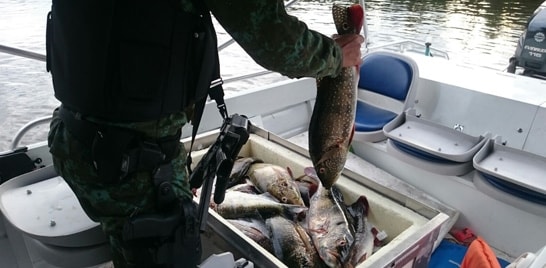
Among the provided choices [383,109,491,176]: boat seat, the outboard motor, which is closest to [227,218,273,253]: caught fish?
[383,109,491,176]: boat seat

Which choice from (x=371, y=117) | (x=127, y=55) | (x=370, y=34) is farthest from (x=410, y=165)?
(x=370, y=34)

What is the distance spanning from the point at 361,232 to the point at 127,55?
5.30 ft

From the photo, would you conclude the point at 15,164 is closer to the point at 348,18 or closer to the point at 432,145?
the point at 348,18

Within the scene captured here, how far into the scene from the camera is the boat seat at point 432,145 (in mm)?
2984

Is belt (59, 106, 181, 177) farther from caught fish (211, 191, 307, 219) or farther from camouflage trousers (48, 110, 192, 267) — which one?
caught fish (211, 191, 307, 219)

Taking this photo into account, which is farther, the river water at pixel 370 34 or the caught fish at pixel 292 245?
the river water at pixel 370 34

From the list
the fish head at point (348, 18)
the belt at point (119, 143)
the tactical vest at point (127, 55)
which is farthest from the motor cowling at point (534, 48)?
the belt at point (119, 143)

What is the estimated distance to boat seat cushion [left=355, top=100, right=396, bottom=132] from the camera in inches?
143

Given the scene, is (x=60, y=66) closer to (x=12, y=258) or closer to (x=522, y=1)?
(x=12, y=258)

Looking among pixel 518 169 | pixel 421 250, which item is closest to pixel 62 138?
pixel 421 250

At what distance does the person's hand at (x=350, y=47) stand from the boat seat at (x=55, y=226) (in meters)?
1.27

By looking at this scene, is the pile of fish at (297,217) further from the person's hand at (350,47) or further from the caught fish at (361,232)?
the person's hand at (350,47)

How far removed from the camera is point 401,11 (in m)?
12.1

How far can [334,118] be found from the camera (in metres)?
1.65
